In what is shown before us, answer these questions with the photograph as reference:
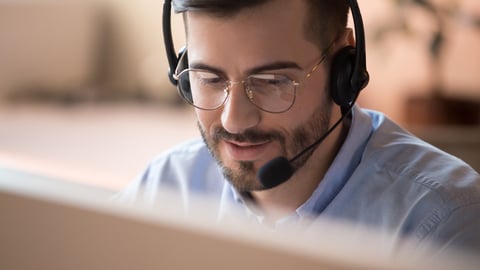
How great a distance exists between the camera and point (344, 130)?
1.24m

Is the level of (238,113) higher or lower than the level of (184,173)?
higher

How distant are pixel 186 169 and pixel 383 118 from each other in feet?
1.16

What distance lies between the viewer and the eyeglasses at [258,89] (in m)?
1.13

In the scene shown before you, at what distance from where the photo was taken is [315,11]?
3.86 feet

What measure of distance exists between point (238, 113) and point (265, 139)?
59 mm

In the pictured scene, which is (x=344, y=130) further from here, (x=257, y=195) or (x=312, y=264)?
(x=312, y=264)

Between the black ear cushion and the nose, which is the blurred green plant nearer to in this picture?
the black ear cushion

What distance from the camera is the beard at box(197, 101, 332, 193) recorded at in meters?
1.14

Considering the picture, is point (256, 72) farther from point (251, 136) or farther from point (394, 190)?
point (394, 190)

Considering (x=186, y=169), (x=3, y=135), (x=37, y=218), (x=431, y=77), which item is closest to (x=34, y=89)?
(x=3, y=135)

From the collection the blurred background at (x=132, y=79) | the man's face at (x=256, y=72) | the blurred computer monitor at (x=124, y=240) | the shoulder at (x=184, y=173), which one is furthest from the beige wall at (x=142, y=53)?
the blurred computer monitor at (x=124, y=240)

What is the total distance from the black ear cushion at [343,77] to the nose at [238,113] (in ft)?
0.44

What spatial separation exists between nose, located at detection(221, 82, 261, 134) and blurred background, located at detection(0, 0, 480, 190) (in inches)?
58.8

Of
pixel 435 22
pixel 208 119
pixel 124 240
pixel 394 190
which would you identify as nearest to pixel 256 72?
pixel 208 119
